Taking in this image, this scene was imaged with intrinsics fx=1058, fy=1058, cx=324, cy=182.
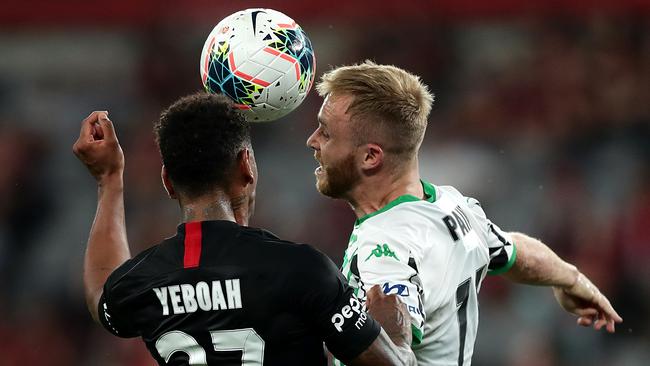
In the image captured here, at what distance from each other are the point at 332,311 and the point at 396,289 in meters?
0.47

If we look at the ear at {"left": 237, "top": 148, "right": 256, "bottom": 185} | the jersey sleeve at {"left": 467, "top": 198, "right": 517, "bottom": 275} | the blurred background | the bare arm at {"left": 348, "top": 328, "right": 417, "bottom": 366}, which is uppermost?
the ear at {"left": 237, "top": 148, "right": 256, "bottom": 185}

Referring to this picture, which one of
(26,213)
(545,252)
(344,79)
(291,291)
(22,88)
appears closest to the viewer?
(291,291)

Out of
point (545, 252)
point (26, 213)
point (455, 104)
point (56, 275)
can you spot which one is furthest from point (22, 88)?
point (545, 252)

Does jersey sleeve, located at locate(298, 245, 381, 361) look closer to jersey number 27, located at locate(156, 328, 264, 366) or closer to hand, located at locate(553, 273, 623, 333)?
jersey number 27, located at locate(156, 328, 264, 366)

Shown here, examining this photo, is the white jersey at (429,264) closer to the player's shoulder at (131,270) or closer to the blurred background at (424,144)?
the player's shoulder at (131,270)

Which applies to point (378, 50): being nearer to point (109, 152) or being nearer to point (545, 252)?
point (545, 252)

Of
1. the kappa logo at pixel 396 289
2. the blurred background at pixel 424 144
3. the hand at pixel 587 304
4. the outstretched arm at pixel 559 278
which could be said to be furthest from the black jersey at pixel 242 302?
the blurred background at pixel 424 144

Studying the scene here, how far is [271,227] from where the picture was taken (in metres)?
9.72

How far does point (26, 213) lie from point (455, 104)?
4.36 metres

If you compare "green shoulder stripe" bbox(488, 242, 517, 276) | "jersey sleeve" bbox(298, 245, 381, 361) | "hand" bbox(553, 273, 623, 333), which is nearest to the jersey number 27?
"jersey sleeve" bbox(298, 245, 381, 361)

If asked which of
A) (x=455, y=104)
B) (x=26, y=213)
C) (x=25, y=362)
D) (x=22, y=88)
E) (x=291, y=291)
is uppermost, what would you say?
(x=291, y=291)

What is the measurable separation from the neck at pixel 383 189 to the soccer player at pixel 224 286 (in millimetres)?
778

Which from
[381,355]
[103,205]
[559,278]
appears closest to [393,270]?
[381,355]

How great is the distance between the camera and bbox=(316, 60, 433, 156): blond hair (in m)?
3.94
